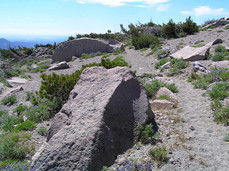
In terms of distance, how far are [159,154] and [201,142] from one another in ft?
3.51

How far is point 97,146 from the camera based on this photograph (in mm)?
4203

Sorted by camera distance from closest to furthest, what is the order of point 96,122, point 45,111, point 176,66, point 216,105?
point 96,122, point 216,105, point 45,111, point 176,66

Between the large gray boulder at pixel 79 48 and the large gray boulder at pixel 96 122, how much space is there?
18145 mm

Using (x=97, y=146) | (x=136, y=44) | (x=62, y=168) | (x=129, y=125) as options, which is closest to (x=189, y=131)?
(x=129, y=125)

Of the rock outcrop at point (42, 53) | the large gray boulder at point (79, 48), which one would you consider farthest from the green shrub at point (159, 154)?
the rock outcrop at point (42, 53)

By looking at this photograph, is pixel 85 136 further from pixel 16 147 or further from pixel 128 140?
pixel 16 147

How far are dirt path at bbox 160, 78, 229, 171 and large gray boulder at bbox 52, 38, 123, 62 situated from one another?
17.4 metres

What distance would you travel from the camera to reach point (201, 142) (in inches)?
192

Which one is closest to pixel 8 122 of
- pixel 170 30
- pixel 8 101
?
pixel 8 101

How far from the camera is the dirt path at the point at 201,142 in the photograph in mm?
4113

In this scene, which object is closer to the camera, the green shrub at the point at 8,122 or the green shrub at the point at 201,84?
the green shrub at the point at 8,122

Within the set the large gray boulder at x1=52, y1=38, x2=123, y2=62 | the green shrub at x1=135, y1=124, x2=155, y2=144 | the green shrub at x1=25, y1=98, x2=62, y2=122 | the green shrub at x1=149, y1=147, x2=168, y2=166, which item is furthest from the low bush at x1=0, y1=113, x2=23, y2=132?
the large gray boulder at x1=52, y1=38, x2=123, y2=62

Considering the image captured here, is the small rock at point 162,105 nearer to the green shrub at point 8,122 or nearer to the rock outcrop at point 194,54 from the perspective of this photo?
the green shrub at point 8,122

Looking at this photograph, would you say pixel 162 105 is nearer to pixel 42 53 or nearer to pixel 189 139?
pixel 189 139
